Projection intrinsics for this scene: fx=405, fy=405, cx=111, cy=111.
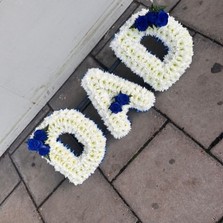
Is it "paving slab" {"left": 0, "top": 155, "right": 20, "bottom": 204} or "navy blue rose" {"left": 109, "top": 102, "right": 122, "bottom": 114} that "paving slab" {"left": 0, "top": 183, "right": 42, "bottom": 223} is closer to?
"paving slab" {"left": 0, "top": 155, "right": 20, "bottom": 204}

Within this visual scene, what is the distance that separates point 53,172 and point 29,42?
48.0 inches

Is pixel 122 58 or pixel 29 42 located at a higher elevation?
pixel 122 58

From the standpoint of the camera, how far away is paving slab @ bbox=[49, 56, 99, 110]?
400 centimetres

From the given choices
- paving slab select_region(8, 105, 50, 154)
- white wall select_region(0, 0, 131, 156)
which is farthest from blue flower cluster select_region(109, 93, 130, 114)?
paving slab select_region(8, 105, 50, 154)

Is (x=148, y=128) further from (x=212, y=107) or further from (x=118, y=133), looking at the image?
(x=212, y=107)

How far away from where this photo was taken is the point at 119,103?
339 centimetres

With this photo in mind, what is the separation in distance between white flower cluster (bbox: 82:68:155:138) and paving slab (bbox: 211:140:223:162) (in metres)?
0.68

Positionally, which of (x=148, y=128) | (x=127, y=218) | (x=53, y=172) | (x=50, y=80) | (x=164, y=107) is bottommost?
(x=53, y=172)

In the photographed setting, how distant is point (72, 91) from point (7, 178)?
110 cm

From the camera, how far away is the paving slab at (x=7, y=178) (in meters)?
4.05

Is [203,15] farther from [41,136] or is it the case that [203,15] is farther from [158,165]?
[41,136]

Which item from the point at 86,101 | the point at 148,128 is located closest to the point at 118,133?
the point at 148,128

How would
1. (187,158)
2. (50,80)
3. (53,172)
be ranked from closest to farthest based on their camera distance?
(187,158)
(53,172)
(50,80)

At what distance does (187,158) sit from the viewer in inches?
125
